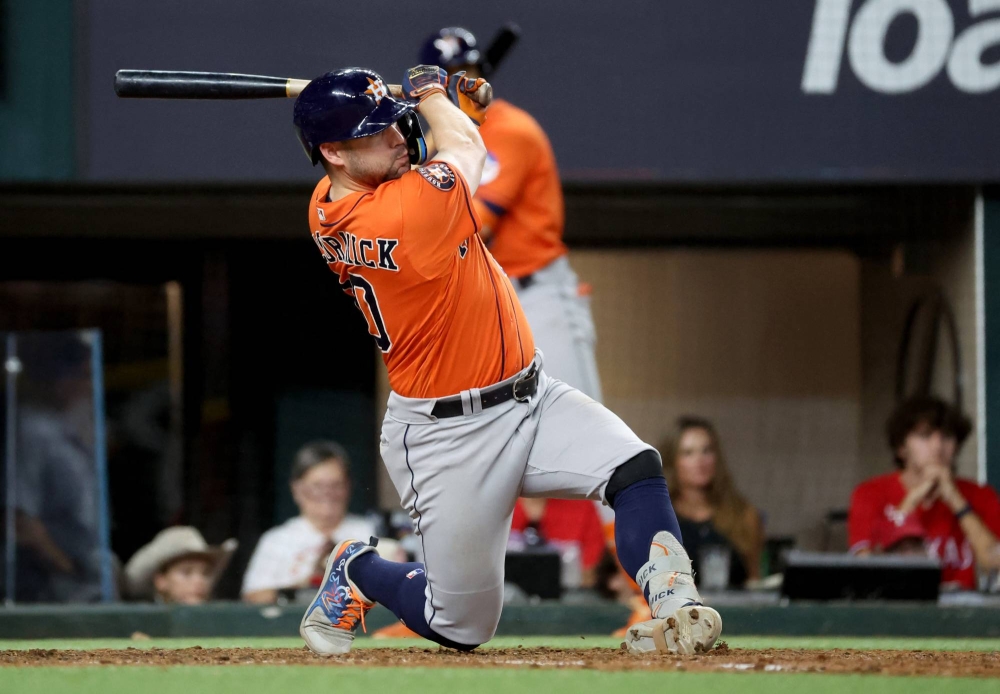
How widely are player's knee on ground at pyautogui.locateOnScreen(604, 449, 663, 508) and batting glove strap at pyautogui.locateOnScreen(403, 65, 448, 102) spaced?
1.00m

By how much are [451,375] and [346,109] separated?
68 centimetres

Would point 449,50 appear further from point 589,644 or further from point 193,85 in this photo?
point 589,644

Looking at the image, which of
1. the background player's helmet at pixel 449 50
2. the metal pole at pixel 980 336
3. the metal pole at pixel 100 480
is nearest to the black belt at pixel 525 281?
the background player's helmet at pixel 449 50

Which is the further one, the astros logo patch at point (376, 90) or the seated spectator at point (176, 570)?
the seated spectator at point (176, 570)

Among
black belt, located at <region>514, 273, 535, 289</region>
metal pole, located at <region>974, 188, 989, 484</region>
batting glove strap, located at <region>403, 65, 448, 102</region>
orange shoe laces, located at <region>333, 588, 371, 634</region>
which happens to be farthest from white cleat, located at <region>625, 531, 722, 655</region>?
metal pole, located at <region>974, 188, 989, 484</region>

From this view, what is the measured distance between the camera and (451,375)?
3.47 meters

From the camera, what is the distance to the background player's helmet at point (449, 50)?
16.3 feet

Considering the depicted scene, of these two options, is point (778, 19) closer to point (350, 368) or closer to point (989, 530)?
point (989, 530)

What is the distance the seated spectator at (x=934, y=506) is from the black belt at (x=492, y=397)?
282 centimetres

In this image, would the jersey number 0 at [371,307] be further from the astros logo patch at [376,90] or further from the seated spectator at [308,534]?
the seated spectator at [308,534]

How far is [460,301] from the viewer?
11.3ft

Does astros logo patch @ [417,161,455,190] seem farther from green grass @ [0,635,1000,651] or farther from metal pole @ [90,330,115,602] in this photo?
metal pole @ [90,330,115,602]

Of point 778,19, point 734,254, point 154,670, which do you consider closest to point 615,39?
point 778,19

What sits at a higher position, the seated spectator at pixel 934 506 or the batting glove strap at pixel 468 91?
the batting glove strap at pixel 468 91
